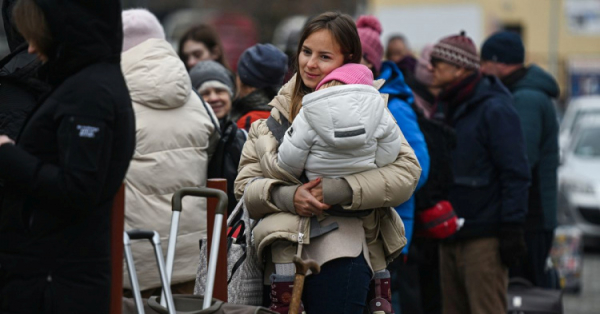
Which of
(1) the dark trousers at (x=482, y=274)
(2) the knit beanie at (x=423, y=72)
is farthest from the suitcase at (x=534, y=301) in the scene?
(2) the knit beanie at (x=423, y=72)

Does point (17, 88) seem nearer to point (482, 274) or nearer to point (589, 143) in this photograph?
point (482, 274)

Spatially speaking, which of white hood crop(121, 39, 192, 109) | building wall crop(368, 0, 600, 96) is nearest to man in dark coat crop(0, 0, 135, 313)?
white hood crop(121, 39, 192, 109)

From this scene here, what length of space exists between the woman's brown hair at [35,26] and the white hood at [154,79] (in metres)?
1.55

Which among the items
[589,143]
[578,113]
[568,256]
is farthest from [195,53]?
[578,113]

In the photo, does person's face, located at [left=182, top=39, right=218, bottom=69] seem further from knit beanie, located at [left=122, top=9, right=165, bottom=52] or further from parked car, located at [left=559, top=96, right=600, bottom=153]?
parked car, located at [left=559, top=96, right=600, bottom=153]

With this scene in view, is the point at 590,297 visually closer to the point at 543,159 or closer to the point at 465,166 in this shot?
the point at 543,159

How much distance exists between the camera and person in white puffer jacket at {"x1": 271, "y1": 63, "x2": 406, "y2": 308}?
3.74m

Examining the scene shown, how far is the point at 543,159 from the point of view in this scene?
6777 mm

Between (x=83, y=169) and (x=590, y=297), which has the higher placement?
(x=83, y=169)

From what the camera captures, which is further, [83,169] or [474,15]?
[474,15]

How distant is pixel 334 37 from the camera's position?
4117 mm

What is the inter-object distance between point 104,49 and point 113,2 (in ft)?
0.55

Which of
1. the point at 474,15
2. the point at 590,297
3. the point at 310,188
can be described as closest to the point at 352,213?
the point at 310,188

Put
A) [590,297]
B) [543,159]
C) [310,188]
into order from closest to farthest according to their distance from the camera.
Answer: [310,188], [543,159], [590,297]
